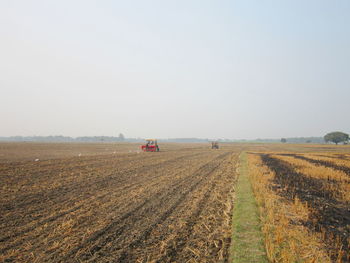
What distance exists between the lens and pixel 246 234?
5105mm

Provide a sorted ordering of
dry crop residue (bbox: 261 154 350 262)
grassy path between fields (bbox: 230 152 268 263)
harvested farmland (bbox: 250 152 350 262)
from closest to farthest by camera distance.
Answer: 1. grassy path between fields (bbox: 230 152 268 263)
2. harvested farmland (bbox: 250 152 350 262)
3. dry crop residue (bbox: 261 154 350 262)

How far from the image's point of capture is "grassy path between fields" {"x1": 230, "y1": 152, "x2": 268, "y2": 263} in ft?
13.5

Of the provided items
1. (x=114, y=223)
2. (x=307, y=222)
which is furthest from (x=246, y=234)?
(x=114, y=223)

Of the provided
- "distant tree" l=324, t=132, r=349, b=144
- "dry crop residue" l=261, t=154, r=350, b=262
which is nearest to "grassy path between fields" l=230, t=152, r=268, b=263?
"dry crop residue" l=261, t=154, r=350, b=262

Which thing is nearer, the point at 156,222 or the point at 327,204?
the point at 156,222

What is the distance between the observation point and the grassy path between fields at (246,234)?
13.5 feet

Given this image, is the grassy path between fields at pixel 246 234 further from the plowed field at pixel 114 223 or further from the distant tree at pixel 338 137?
the distant tree at pixel 338 137

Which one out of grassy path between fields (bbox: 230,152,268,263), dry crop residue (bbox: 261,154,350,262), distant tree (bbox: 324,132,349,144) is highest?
distant tree (bbox: 324,132,349,144)

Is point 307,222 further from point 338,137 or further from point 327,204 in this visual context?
point 338,137

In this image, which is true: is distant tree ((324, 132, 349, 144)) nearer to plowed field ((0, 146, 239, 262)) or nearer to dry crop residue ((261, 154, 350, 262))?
dry crop residue ((261, 154, 350, 262))

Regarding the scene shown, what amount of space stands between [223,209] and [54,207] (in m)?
6.56

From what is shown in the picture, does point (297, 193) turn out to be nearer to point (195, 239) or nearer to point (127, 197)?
point (195, 239)

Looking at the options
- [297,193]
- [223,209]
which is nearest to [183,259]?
[223,209]

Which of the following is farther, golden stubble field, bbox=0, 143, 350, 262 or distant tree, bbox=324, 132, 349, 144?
distant tree, bbox=324, 132, 349, 144
